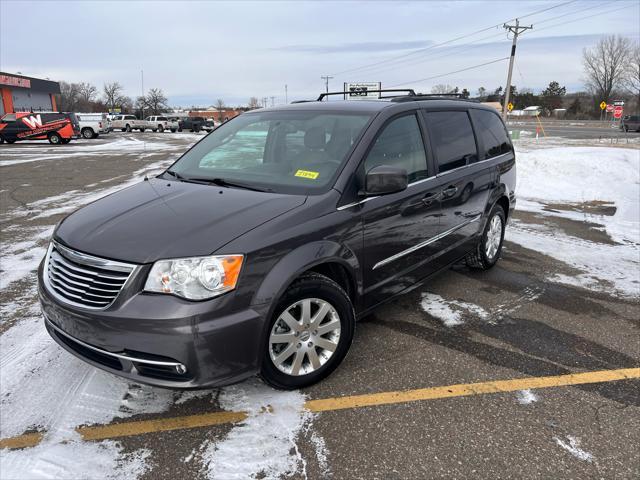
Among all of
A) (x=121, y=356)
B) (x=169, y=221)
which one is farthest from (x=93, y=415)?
(x=169, y=221)

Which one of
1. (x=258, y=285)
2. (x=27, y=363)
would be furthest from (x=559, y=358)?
(x=27, y=363)

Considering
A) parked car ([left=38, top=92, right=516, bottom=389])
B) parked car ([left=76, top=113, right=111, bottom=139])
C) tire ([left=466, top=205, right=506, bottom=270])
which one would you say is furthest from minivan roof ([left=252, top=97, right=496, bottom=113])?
parked car ([left=76, top=113, right=111, bottom=139])

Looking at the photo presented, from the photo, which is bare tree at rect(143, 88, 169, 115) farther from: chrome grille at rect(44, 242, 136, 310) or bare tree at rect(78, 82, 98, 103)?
chrome grille at rect(44, 242, 136, 310)

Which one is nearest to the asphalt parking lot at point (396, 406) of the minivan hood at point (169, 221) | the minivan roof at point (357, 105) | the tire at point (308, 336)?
the tire at point (308, 336)

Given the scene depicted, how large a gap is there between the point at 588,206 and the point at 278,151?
7.76m

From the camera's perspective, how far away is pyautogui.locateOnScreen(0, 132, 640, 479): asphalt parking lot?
7.83 ft

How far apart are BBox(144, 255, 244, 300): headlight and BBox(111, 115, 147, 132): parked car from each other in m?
56.2

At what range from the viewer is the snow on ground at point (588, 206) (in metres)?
5.37

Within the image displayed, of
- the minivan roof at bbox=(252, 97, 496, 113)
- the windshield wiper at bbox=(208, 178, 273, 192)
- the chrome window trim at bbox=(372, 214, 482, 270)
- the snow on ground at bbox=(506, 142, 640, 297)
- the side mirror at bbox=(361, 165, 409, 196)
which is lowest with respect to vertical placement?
the snow on ground at bbox=(506, 142, 640, 297)

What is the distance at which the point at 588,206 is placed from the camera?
9.19 meters

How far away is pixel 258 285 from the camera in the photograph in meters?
2.53

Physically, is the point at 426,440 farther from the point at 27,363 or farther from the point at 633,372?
the point at 27,363

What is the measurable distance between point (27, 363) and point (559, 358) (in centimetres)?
369

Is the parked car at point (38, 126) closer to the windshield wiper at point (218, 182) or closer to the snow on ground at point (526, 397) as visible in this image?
the windshield wiper at point (218, 182)
